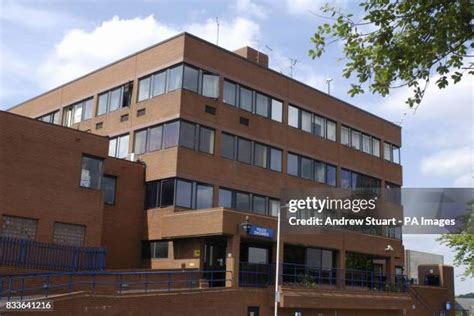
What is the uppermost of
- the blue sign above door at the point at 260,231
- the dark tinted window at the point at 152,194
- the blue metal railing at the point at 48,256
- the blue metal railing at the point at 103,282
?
the dark tinted window at the point at 152,194

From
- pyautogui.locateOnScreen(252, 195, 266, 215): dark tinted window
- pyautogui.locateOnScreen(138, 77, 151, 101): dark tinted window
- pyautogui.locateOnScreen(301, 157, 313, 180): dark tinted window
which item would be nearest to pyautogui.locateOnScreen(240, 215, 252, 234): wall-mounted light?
pyautogui.locateOnScreen(252, 195, 266, 215): dark tinted window

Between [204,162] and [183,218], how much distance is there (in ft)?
12.7

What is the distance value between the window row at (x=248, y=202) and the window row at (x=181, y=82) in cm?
556

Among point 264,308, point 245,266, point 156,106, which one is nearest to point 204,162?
point 156,106

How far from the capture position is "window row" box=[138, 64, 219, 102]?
3228 cm

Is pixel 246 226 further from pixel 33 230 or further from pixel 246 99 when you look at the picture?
pixel 33 230

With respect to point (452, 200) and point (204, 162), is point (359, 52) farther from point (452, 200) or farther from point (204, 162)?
point (452, 200)

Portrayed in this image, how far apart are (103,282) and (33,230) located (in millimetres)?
4909

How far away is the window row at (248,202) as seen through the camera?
3356 cm

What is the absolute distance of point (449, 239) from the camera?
4050 centimetres

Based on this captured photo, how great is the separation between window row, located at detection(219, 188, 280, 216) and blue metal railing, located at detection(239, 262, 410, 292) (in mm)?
3799

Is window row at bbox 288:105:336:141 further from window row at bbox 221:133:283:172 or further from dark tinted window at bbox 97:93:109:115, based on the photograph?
dark tinted window at bbox 97:93:109:115

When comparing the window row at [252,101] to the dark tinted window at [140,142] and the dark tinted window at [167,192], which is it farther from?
the dark tinted window at [167,192]

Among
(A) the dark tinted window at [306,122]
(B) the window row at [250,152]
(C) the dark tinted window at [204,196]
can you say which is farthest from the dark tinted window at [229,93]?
(A) the dark tinted window at [306,122]
